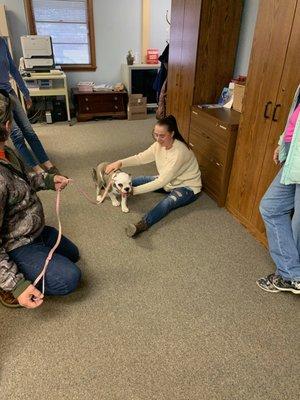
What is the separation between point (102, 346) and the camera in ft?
4.84

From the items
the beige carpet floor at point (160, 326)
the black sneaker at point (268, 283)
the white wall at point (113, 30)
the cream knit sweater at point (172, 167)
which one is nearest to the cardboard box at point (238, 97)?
the cream knit sweater at point (172, 167)

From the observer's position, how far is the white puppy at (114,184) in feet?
7.77

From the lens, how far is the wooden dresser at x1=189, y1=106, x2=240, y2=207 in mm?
2492

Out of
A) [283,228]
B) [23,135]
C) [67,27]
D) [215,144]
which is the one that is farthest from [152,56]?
[283,228]

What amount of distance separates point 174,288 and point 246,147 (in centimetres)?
118

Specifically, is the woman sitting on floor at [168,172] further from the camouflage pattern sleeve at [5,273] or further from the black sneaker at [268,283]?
the camouflage pattern sleeve at [5,273]

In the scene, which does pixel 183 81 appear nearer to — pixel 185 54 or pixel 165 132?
pixel 185 54

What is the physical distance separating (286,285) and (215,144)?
1.35 meters

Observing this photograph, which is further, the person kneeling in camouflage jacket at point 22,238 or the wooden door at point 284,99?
the wooden door at point 284,99

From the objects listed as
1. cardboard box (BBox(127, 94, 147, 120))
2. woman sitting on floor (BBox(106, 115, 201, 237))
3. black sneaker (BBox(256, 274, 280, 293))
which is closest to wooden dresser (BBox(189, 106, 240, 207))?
woman sitting on floor (BBox(106, 115, 201, 237))

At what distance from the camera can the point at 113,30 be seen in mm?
5359

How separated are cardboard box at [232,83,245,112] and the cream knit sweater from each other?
27.3 inches

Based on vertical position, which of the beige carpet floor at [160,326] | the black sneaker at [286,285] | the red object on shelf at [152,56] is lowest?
the beige carpet floor at [160,326]

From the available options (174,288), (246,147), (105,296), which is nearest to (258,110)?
(246,147)
